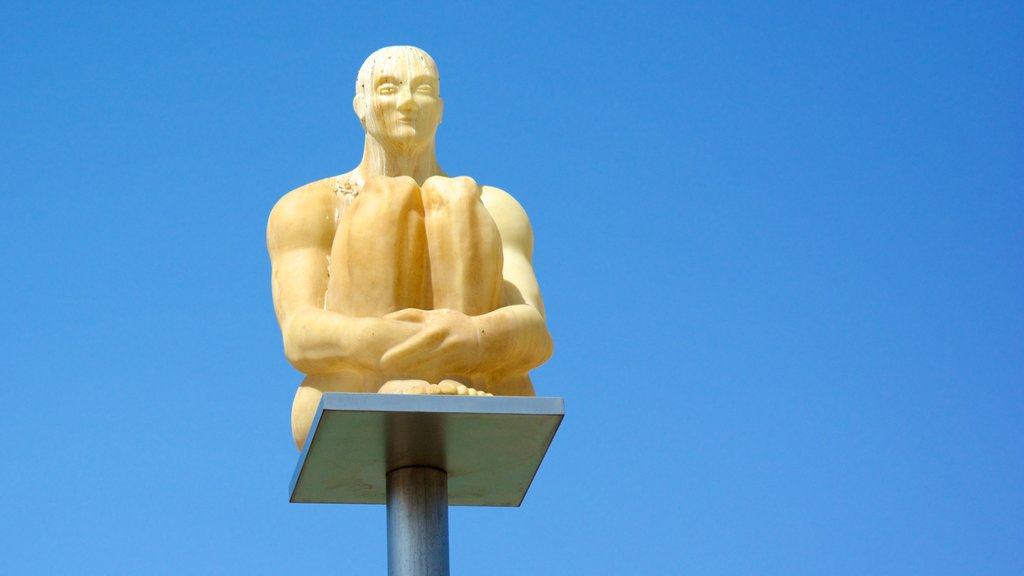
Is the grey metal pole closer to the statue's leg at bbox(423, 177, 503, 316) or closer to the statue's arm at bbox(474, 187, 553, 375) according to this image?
the statue's arm at bbox(474, 187, 553, 375)

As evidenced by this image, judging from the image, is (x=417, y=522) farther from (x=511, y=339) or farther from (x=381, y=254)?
(x=381, y=254)

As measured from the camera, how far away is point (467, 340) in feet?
28.3

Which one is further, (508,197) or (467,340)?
(508,197)

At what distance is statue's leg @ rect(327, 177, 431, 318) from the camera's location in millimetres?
8852

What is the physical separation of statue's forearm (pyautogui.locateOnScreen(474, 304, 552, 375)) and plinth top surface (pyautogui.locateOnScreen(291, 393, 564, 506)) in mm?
432

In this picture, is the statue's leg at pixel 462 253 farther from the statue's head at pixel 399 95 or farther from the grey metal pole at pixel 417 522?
the grey metal pole at pixel 417 522

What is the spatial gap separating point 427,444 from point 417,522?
43 centimetres

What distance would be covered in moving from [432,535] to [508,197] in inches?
81.7

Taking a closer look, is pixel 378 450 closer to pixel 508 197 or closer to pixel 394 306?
pixel 394 306

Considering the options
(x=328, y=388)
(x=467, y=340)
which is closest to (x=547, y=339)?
(x=467, y=340)

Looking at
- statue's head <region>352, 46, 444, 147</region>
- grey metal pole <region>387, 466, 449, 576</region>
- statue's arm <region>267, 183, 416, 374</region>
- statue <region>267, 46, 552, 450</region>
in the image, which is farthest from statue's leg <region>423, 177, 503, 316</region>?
grey metal pole <region>387, 466, 449, 576</region>

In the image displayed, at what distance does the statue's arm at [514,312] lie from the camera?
8711 mm

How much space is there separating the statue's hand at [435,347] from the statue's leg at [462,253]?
0.21 m

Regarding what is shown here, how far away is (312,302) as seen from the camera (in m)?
9.06
